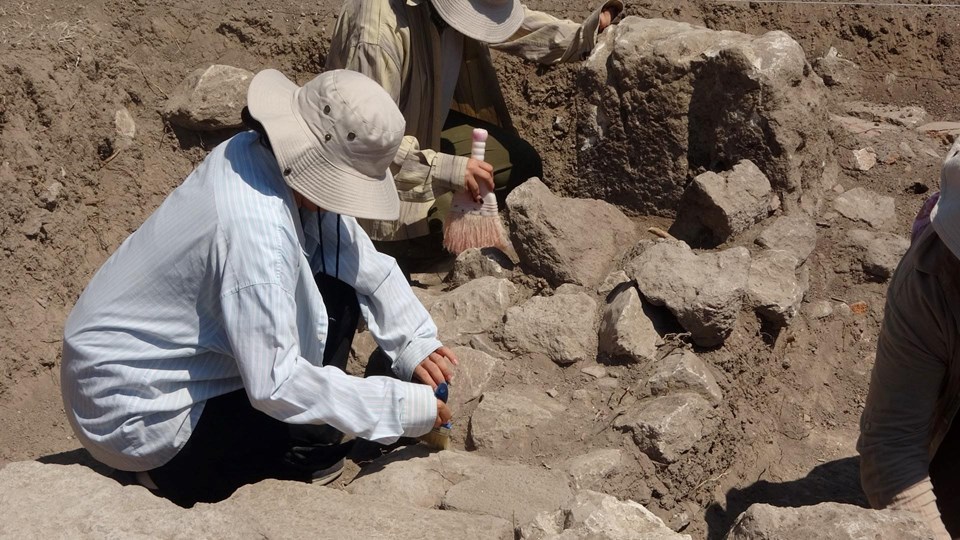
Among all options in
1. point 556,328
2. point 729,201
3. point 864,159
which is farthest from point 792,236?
point 556,328

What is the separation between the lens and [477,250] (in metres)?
4.12

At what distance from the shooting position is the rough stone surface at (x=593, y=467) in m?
2.96

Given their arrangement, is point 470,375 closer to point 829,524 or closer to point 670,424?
point 670,424

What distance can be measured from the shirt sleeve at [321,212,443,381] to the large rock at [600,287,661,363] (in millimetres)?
732

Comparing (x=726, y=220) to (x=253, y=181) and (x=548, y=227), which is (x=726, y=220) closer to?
(x=548, y=227)

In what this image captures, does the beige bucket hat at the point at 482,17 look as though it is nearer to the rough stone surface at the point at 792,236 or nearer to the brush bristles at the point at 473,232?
the brush bristles at the point at 473,232

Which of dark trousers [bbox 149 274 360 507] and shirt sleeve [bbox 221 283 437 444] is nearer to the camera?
shirt sleeve [bbox 221 283 437 444]

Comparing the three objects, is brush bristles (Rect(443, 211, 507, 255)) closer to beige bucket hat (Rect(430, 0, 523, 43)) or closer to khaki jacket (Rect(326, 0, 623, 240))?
khaki jacket (Rect(326, 0, 623, 240))

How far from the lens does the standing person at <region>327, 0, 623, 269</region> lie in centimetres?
400

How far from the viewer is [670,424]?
317 centimetres

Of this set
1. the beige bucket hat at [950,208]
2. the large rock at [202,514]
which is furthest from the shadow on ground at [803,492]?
the beige bucket hat at [950,208]

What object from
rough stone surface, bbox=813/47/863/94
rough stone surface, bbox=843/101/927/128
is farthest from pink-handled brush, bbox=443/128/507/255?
rough stone surface, bbox=813/47/863/94

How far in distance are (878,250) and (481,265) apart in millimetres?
1622

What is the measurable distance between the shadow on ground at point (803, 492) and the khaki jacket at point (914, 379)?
0.63 metres
